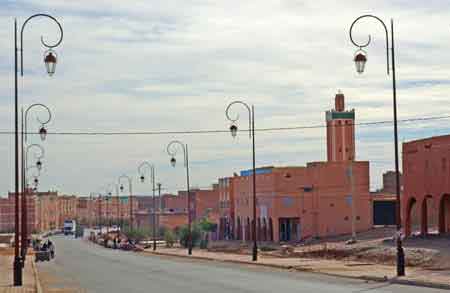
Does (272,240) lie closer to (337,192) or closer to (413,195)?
(337,192)

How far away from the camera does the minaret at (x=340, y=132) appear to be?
100 meters

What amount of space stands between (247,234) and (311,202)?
15.1m

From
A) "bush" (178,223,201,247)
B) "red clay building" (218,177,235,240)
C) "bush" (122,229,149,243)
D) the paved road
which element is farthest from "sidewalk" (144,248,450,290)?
"bush" (122,229,149,243)

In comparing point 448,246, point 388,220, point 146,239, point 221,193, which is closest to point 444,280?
point 448,246

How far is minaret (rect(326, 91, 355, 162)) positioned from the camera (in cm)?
10044

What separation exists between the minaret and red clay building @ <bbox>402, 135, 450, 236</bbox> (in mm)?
32508

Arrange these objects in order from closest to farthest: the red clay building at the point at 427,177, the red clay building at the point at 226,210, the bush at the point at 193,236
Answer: the red clay building at the point at 427,177, the bush at the point at 193,236, the red clay building at the point at 226,210

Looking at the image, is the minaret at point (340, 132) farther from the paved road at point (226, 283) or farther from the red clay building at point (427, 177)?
the paved road at point (226, 283)

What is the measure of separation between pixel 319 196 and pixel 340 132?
10557 millimetres

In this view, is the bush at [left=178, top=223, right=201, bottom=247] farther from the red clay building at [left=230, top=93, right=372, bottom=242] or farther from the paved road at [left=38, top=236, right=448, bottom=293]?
the paved road at [left=38, top=236, right=448, bottom=293]

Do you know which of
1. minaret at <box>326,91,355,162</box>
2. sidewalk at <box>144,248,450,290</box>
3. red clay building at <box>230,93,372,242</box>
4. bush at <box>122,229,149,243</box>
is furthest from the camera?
bush at <box>122,229,149,243</box>

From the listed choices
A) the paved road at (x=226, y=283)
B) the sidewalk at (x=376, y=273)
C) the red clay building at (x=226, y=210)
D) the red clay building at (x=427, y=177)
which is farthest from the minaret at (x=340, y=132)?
the paved road at (x=226, y=283)

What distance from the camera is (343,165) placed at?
314ft

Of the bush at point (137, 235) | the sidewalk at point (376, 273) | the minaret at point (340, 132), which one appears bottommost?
the bush at point (137, 235)
